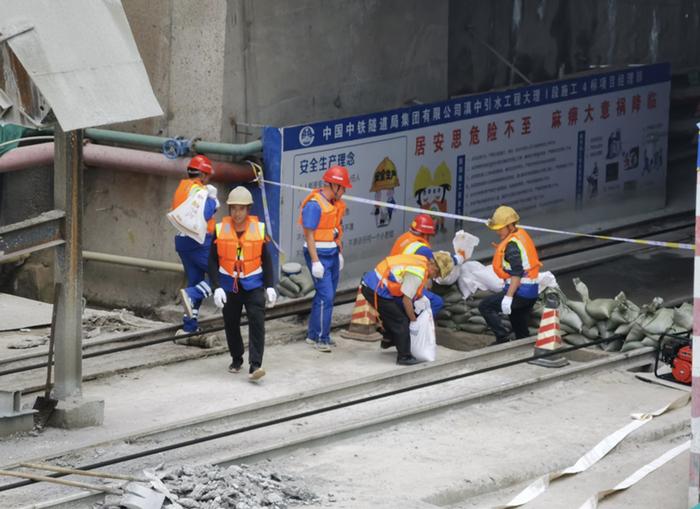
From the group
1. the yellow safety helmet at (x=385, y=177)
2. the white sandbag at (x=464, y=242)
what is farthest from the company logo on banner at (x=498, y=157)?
the white sandbag at (x=464, y=242)

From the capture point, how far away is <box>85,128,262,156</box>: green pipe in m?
16.4

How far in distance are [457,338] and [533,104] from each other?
587 cm

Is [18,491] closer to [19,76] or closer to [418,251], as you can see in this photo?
[19,76]

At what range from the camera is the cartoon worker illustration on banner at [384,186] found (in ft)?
59.2

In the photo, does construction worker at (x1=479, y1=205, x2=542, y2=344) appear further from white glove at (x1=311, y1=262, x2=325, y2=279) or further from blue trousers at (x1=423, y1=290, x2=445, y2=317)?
white glove at (x1=311, y1=262, x2=325, y2=279)

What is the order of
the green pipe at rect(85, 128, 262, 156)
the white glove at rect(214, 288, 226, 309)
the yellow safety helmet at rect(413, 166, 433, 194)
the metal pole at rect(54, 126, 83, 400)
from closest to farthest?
the metal pole at rect(54, 126, 83, 400) < the white glove at rect(214, 288, 226, 309) < the green pipe at rect(85, 128, 262, 156) < the yellow safety helmet at rect(413, 166, 433, 194)

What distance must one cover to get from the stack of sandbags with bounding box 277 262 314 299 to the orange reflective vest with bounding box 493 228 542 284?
2.60 meters

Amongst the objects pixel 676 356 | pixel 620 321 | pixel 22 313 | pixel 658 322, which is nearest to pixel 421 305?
pixel 620 321

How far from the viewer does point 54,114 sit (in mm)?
10859

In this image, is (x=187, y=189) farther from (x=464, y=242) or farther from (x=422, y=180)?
(x=422, y=180)

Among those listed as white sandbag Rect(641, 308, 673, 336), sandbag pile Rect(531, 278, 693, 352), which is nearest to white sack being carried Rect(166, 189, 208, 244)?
sandbag pile Rect(531, 278, 693, 352)

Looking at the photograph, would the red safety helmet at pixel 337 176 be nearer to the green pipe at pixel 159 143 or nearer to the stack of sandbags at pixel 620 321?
the green pipe at pixel 159 143

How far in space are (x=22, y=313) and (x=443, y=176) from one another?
19.2ft

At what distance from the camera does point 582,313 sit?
15.1 meters
